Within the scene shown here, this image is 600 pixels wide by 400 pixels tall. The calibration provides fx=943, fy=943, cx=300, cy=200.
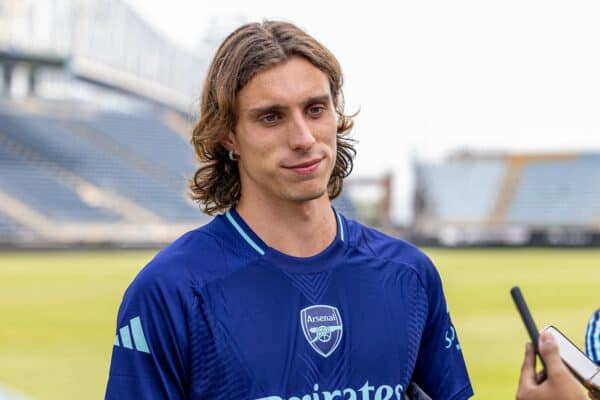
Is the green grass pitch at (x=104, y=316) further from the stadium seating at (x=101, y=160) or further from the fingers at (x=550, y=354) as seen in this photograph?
the stadium seating at (x=101, y=160)

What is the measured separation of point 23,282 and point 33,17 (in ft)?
97.3

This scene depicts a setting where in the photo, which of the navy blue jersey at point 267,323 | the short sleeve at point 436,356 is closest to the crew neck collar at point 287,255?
the navy blue jersey at point 267,323

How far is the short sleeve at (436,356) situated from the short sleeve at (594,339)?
315mm

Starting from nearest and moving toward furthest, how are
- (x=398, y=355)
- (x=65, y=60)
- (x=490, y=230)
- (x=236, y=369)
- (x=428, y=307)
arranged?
1. (x=236, y=369)
2. (x=398, y=355)
3. (x=428, y=307)
4. (x=65, y=60)
5. (x=490, y=230)

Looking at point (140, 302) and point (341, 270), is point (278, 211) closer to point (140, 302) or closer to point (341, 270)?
point (341, 270)

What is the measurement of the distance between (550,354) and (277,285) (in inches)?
26.9

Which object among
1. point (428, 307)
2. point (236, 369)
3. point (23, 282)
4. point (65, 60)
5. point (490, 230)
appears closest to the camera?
point (236, 369)

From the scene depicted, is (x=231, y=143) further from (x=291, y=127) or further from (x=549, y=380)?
Answer: (x=549, y=380)

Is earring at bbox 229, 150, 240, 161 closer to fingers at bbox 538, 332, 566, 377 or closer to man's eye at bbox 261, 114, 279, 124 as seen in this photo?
man's eye at bbox 261, 114, 279, 124

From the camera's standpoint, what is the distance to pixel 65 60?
46031mm

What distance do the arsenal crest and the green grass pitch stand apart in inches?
225

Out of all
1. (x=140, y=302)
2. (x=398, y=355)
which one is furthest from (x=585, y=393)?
(x=140, y=302)

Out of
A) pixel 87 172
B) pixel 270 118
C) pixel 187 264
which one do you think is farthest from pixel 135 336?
pixel 87 172

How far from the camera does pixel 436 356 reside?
232 centimetres
